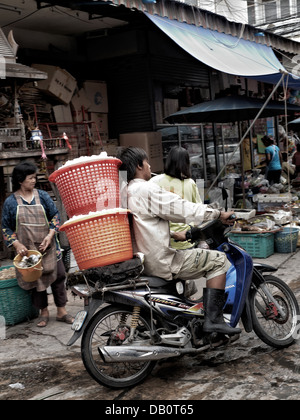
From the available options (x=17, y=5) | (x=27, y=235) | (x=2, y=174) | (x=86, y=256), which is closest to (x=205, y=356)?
(x=86, y=256)

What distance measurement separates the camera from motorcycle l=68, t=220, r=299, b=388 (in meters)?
3.80

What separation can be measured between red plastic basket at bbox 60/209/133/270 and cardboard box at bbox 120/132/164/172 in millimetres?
7274

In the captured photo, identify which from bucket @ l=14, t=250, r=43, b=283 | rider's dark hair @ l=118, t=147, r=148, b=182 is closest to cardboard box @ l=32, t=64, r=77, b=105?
bucket @ l=14, t=250, r=43, b=283

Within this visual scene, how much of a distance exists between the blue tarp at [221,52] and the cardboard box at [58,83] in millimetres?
2315

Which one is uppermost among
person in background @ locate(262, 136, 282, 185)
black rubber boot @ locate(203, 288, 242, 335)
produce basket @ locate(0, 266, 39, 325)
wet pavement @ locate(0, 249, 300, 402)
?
person in background @ locate(262, 136, 282, 185)

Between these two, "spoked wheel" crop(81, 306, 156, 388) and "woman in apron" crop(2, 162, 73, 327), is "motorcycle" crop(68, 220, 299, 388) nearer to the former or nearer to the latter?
"spoked wheel" crop(81, 306, 156, 388)

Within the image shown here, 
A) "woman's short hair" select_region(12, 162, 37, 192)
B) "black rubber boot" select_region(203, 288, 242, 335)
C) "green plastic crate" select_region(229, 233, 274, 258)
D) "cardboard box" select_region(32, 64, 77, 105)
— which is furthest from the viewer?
"cardboard box" select_region(32, 64, 77, 105)

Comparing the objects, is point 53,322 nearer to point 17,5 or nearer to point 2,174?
point 2,174

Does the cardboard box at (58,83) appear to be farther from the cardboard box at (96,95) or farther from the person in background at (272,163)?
the person in background at (272,163)

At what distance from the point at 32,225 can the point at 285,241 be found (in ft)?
15.4

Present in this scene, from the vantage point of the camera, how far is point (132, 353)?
3799mm

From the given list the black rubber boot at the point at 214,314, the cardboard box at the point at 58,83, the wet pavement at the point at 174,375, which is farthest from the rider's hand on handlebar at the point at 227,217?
the cardboard box at the point at 58,83

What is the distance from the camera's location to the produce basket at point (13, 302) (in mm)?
5645
